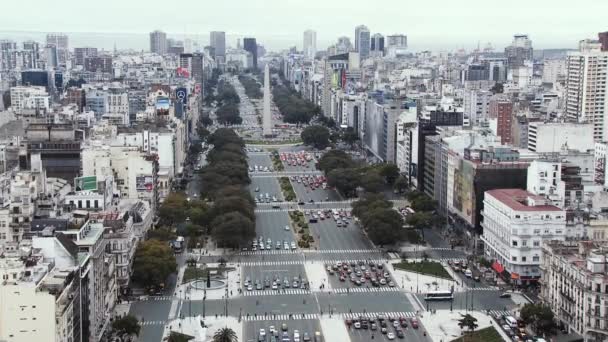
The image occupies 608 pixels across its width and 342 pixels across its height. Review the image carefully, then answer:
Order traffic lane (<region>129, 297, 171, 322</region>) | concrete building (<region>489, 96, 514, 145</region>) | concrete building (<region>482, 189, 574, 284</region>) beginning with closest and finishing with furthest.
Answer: traffic lane (<region>129, 297, 171, 322</region>) → concrete building (<region>482, 189, 574, 284</region>) → concrete building (<region>489, 96, 514, 145</region>)

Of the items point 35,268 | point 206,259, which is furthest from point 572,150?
point 35,268

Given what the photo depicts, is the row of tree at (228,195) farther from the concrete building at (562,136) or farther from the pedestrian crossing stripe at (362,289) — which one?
the concrete building at (562,136)

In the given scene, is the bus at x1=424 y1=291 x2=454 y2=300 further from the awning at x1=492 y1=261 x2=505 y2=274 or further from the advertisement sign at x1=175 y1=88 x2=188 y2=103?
the advertisement sign at x1=175 y1=88 x2=188 y2=103

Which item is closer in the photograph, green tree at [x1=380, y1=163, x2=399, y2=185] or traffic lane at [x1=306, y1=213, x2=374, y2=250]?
traffic lane at [x1=306, y1=213, x2=374, y2=250]

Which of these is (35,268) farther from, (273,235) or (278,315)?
(273,235)

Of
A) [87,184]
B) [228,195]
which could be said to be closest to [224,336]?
[87,184]

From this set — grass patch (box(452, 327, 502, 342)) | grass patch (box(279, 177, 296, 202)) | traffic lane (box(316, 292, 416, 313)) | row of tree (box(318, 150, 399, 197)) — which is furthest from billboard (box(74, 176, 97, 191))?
row of tree (box(318, 150, 399, 197))

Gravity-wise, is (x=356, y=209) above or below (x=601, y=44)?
below
